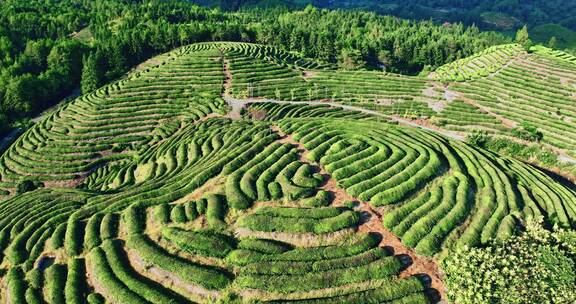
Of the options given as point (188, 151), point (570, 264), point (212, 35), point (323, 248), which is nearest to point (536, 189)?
point (570, 264)

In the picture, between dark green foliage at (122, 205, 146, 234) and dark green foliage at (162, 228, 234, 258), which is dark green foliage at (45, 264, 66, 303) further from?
dark green foliage at (162, 228, 234, 258)

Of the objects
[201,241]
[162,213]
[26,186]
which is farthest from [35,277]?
[26,186]

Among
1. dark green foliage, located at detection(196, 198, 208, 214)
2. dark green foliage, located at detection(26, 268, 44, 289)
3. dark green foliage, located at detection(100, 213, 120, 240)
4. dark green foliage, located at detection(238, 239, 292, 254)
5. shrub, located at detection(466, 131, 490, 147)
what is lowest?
shrub, located at detection(466, 131, 490, 147)

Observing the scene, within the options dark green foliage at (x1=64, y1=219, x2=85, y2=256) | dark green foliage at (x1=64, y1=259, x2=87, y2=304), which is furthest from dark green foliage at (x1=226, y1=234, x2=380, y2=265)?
dark green foliage at (x1=64, y1=219, x2=85, y2=256)

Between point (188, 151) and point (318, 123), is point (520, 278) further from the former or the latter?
point (188, 151)

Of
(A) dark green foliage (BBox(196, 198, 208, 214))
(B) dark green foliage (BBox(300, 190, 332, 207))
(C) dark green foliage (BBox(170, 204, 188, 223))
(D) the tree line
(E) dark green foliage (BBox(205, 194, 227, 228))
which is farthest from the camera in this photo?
(D) the tree line

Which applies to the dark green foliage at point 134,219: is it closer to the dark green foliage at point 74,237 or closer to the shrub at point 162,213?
the shrub at point 162,213

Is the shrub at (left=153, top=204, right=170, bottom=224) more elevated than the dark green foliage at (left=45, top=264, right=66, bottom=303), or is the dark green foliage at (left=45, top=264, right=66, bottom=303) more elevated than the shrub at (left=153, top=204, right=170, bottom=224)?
the shrub at (left=153, top=204, right=170, bottom=224)
